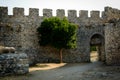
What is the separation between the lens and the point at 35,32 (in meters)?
28.0

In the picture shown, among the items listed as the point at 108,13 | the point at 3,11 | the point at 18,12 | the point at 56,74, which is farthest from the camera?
the point at 108,13

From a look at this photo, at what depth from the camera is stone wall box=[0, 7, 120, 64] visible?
27078 millimetres

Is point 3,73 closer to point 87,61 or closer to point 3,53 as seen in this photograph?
point 3,53

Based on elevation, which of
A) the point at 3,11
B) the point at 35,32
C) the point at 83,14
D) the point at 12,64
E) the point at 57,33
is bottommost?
the point at 12,64

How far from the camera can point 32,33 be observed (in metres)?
27.9

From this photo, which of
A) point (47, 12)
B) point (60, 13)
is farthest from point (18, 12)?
point (60, 13)

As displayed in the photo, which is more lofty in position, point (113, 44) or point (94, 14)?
point (94, 14)

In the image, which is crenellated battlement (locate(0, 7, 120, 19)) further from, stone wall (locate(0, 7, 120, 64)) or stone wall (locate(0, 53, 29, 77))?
stone wall (locate(0, 53, 29, 77))

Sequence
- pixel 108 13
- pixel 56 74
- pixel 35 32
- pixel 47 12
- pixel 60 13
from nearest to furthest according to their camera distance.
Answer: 1. pixel 56 74
2. pixel 35 32
3. pixel 47 12
4. pixel 60 13
5. pixel 108 13

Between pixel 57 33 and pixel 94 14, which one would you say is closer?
pixel 57 33

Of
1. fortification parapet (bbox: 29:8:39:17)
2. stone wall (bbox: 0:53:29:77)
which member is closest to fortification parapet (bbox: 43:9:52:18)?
fortification parapet (bbox: 29:8:39:17)

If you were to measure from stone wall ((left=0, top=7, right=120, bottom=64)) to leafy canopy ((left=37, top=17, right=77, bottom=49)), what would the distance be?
0.93 m

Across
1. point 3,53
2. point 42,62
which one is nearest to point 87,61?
point 42,62

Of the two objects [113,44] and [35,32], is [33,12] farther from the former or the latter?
[113,44]
